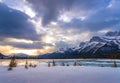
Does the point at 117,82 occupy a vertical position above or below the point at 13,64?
below

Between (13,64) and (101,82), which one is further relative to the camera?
(13,64)

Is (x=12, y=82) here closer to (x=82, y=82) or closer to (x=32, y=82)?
(x=32, y=82)

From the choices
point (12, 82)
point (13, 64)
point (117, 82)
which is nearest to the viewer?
point (12, 82)

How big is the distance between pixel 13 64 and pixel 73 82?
41.2ft

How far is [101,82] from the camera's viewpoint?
27.6 ft

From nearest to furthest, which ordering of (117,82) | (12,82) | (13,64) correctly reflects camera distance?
(12,82), (117,82), (13,64)

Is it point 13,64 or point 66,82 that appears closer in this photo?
point 66,82

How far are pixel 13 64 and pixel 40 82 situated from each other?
1234cm

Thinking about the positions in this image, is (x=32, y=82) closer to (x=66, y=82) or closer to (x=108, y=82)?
(x=66, y=82)

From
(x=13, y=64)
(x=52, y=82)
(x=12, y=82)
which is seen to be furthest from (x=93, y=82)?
(x=13, y=64)

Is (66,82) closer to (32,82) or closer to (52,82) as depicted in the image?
(52,82)

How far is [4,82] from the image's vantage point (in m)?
7.97

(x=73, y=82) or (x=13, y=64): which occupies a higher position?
(x=13, y=64)

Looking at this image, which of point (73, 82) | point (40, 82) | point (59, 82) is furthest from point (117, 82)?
point (40, 82)
